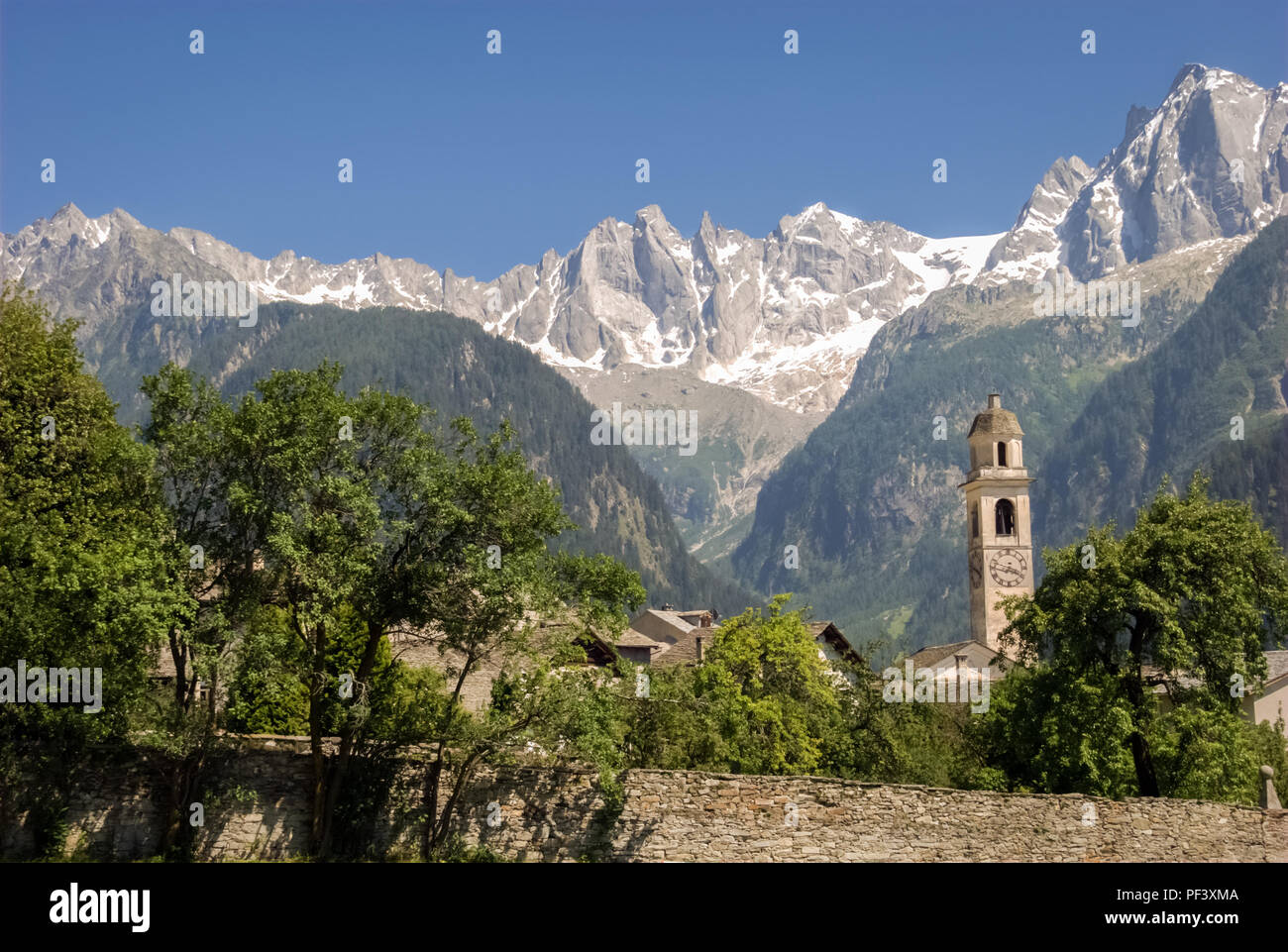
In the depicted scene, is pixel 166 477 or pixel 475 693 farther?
pixel 475 693

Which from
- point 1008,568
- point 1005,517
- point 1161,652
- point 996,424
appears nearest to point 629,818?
point 1161,652

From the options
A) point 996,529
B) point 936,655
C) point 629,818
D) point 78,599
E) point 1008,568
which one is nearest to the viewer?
point 78,599

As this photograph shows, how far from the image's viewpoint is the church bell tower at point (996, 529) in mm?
98812

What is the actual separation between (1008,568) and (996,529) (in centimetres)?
300

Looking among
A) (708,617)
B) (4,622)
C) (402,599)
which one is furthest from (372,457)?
(708,617)

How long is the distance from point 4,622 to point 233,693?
6.31 metres

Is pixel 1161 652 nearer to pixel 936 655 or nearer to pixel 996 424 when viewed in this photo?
pixel 936 655

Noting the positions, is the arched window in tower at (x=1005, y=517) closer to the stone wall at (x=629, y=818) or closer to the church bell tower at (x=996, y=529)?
the church bell tower at (x=996, y=529)

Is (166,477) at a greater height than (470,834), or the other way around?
(166,477)

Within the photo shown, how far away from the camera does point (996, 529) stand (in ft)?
327

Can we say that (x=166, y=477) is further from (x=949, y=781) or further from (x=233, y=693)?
(x=949, y=781)

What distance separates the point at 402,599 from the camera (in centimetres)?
3212

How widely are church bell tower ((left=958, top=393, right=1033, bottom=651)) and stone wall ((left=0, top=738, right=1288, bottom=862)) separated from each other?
212 feet
